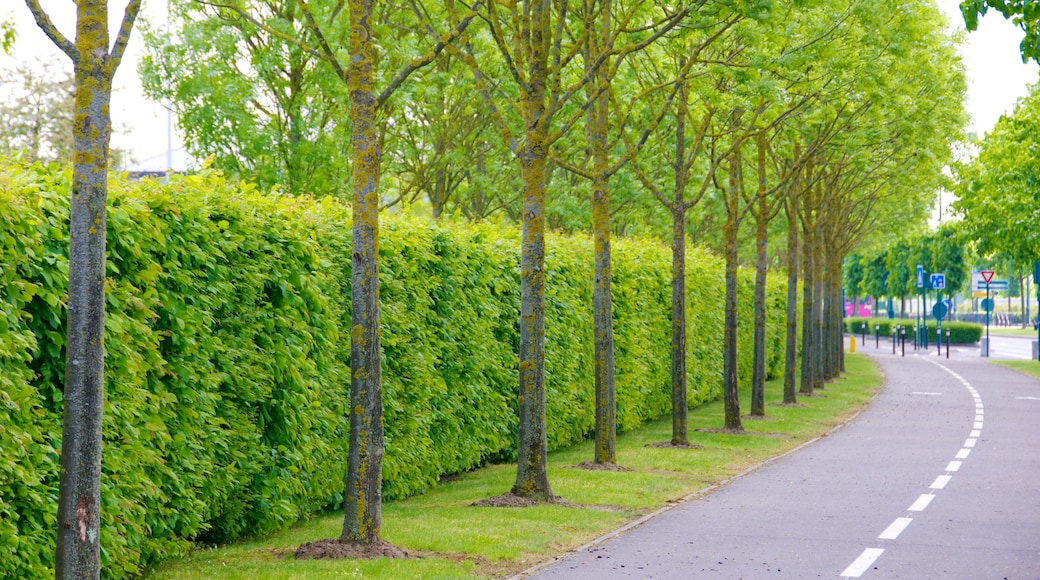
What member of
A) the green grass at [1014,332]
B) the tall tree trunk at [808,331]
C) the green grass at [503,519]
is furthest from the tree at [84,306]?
the green grass at [1014,332]

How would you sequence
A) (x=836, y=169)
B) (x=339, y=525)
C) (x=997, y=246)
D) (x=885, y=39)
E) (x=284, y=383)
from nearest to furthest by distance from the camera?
(x=284, y=383)
(x=339, y=525)
(x=885, y=39)
(x=836, y=169)
(x=997, y=246)

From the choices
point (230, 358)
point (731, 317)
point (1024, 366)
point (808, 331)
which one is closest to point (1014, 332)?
point (1024, 366)

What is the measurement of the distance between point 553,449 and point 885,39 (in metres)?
8.73

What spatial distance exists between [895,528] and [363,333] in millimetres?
5100

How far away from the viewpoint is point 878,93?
66.2 feet

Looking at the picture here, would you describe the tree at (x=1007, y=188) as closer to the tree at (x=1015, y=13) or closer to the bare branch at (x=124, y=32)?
the tree at (x=1015, y=13)

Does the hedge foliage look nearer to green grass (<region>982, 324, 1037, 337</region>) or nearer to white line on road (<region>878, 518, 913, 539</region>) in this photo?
white line on road (<region>878, 518, 913, 539</region>)

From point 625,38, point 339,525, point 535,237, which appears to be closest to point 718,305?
point 625,38

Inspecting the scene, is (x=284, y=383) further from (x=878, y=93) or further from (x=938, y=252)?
(x=938, y=252)

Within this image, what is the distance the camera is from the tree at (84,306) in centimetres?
574

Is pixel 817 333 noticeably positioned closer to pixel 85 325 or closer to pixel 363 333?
pixel 363 333

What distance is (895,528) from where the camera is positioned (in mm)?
10445

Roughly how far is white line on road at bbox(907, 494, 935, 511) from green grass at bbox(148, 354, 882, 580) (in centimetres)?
226

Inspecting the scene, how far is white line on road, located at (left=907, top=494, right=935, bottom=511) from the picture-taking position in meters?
11.7
